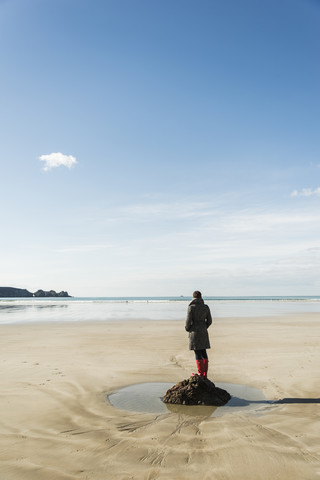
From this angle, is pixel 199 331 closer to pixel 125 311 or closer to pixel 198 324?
pixel 198 324

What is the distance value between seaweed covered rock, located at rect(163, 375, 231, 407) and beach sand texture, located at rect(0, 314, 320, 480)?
71 centimetres

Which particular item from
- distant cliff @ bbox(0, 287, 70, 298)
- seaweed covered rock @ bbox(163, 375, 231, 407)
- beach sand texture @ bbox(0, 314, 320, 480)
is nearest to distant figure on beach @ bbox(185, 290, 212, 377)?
seaweed covered rock @ bbox(163, 375, 231, 407)

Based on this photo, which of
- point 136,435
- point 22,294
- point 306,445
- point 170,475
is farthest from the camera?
point 22,294

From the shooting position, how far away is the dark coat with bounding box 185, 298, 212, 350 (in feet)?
25.6

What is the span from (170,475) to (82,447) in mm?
1484

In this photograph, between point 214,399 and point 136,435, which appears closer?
point 136,435

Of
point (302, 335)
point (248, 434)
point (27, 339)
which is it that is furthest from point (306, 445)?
point (27, 339)

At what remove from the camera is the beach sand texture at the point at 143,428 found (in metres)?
4.14

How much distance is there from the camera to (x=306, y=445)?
4.73 m

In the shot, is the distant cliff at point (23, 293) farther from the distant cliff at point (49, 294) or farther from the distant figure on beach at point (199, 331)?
the distant figure on beach at point (199, 331)

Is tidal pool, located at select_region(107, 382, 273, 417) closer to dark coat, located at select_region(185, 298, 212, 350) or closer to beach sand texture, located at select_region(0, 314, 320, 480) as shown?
beach sand texture, located at select_region(0, 314, 320, 480)

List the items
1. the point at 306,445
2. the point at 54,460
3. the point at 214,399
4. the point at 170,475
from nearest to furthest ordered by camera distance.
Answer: the point at 170,475 < the point at 54,460 < the point at 306,445 < the point at 214,399

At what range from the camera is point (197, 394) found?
A: 6.74 meters

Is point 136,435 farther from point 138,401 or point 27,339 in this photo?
point 27,339
